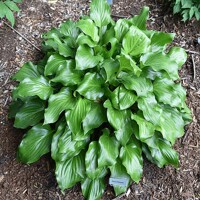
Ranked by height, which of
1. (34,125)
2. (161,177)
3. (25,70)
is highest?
(25,70)

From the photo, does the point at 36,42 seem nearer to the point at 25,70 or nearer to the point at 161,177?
the point at 25,70

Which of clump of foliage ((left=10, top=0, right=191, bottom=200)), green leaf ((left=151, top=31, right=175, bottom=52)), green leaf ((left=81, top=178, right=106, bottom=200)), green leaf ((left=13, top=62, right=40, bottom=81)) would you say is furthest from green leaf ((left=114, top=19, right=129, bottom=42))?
green leaf ((left=81, top=178, right=106, bottom=200))

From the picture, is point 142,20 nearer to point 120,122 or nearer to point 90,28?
point 90,28

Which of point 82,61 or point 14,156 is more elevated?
point 82,61

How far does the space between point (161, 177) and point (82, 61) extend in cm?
118

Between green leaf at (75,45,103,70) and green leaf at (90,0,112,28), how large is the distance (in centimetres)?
40

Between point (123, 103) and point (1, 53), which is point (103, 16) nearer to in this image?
point (123, 103)

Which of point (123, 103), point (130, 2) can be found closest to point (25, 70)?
point (123, 103)

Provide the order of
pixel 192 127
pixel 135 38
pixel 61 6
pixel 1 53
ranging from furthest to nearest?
pixel 61 6 → pixel 1 53 → pixel 192 127 → pixel 135 38

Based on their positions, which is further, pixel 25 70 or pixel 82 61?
pixel 25 70

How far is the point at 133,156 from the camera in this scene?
268cm

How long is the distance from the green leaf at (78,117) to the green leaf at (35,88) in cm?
26

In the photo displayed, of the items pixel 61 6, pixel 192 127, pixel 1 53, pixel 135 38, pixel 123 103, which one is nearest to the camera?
pixel 123 103

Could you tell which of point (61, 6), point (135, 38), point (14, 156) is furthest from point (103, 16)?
point (14, 156)
